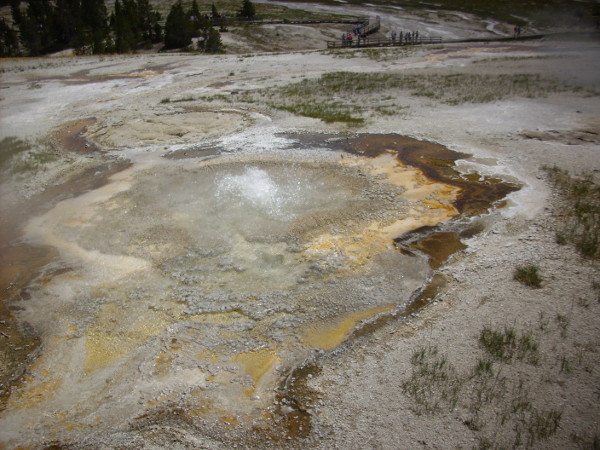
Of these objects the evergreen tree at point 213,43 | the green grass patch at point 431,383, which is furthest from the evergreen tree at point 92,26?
the green grass patch at point 431,383

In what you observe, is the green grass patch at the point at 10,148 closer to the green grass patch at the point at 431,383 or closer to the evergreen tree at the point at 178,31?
the green grass patch at the point at 431,383

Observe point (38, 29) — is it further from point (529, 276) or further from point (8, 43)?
point (529, 276)

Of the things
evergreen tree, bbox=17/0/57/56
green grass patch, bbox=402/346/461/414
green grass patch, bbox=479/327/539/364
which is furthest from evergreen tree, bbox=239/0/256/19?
green grass patch, bbox=402/346/461/414

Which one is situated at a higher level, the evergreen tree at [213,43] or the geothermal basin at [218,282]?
the evergreen tree at [213,43]

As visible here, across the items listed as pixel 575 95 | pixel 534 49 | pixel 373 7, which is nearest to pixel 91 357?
pixel 575 95

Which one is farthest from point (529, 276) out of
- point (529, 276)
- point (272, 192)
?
point (272, 192)
